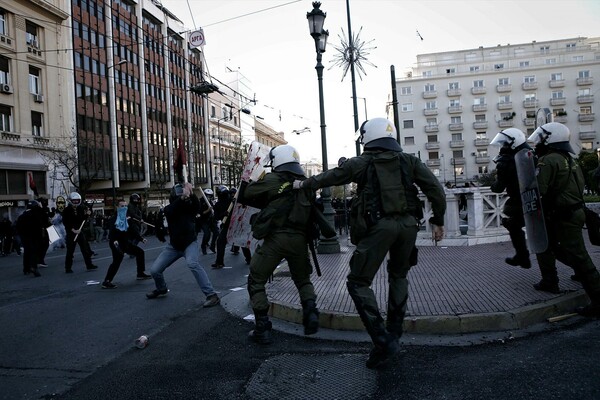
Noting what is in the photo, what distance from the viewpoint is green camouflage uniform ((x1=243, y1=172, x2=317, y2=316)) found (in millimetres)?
4141

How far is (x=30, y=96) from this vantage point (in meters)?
29.4

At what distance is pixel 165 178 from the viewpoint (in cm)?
4988

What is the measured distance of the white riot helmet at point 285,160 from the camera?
14.3 ft

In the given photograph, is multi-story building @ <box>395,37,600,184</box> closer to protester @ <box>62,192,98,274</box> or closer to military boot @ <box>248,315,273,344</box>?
protester @ <box>62,192,98,274</box>

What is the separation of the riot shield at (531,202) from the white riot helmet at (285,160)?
2.48 metres

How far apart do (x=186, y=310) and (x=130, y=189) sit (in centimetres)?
4323

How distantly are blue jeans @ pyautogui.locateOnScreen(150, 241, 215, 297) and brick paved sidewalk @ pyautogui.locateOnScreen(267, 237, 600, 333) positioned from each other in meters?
0.83

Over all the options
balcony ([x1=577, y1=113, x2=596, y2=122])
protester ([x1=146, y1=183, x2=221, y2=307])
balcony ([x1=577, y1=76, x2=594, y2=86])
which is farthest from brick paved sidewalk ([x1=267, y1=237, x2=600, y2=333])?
balcony ([x1=577, y1=76, x2=594, y2=86])

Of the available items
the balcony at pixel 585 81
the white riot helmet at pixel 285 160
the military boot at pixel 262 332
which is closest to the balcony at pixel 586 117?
the balcony at pixel 585 81

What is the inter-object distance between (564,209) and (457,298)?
4.59ft

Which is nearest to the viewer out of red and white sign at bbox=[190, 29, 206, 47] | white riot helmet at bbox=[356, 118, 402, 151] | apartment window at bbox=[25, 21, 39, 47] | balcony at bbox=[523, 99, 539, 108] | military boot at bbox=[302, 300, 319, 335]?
white riot helmet at bbox=[356, 118, 402, 151]

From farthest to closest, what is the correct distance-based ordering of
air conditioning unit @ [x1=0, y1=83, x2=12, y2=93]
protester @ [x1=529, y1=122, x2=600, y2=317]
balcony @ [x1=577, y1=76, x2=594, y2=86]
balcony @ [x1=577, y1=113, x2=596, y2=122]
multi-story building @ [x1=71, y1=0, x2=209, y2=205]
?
balcony @ [x1=577, y1=113, x2=596, y2=122]
balcony @ [x1=577, y1=76, x2=594, y2=86]
multi-story building @ [x1=71, y1=0, x2=209, y2=205]
air conditioning unit @ [x1=0, y1=83, x2=12, y2=93]
protester @ [x1=529, y1=122, x2=600, y2=317]

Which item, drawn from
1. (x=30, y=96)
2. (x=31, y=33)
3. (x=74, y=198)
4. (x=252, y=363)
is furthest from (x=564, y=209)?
(x=31, y=33)

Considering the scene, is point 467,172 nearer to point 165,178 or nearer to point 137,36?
point 165,178
